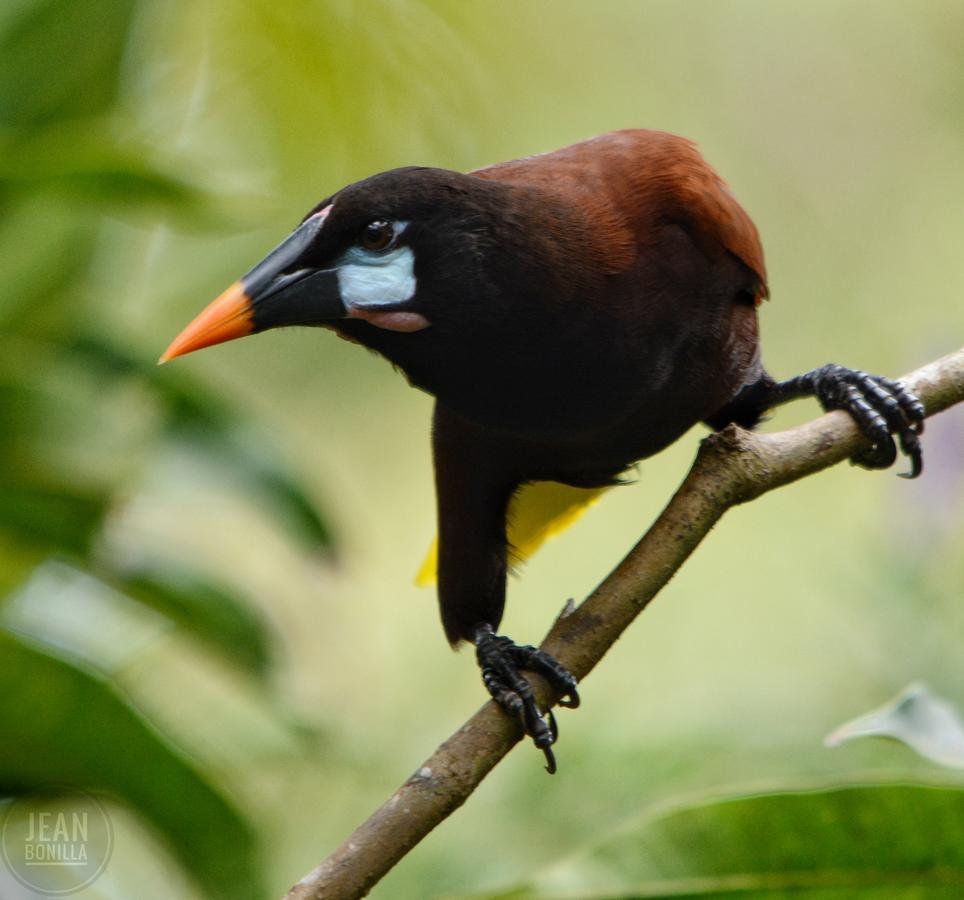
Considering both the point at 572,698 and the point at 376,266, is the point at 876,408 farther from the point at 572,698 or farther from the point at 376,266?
the point at 376,266

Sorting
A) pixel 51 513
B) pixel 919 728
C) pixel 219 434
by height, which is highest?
pixel 219 434

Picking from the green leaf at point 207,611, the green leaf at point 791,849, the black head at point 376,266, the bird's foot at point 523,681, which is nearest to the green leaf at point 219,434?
the green leaf at point 207,611

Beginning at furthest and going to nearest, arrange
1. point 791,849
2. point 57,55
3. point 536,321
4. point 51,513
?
point 57,55, point 51,513, point 536,321, point 791,849

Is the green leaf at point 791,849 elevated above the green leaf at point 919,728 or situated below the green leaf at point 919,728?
below

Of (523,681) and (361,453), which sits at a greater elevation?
(361,453)

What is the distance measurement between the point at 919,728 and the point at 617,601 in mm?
400

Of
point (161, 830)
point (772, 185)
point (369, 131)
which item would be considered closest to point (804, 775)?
point (161, 830)

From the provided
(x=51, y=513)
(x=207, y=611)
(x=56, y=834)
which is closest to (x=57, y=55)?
(x=51, y=513)

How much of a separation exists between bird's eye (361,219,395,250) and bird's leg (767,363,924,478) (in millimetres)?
837

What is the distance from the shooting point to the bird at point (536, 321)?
174cm

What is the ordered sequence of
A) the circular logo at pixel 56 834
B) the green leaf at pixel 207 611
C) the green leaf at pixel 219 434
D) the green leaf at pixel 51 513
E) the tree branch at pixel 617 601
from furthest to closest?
the green leaf at pixel 219 434
the green leaf at pixel 207 611
the green leaf at pixel 51 513
the circular logo at pixel 56 834
the tree branch at pixel 617 601

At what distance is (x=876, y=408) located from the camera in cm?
218

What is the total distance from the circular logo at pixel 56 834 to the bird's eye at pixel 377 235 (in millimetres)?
968

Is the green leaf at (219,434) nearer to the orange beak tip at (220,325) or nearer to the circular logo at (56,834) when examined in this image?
the circular logo at (56,834)
